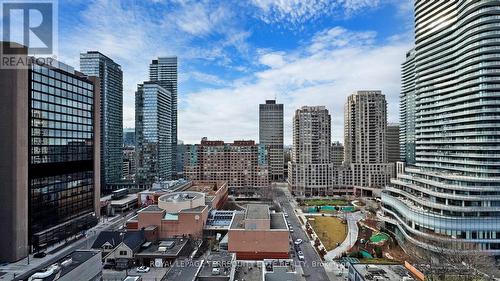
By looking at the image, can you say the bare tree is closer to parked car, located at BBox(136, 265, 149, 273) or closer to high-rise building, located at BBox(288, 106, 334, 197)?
parked car, located at BBox(136, 265, 149, 273)

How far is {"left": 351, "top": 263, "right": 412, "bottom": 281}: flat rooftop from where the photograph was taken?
30977mm

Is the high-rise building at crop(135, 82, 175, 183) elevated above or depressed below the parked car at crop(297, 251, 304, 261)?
above

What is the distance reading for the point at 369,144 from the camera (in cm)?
10981

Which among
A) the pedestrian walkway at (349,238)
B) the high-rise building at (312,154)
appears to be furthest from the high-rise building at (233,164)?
the pedestrian walkway at (349,238)

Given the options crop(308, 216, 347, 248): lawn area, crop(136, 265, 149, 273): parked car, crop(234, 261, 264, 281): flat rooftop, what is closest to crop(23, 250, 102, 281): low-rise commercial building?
crop(136, 265, 149, 273): parked car

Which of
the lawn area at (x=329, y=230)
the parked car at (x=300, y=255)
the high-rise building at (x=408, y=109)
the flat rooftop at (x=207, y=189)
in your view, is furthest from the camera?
the high-rise building at (x=408, y=109)

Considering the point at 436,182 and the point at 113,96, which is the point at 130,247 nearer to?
the point at 436,182

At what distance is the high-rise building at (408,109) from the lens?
122 meters

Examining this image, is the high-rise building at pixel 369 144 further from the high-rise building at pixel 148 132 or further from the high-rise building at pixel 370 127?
the high-rise building at pixel 148 132

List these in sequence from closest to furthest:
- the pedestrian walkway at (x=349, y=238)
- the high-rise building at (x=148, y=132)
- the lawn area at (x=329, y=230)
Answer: the pedestrian walkway at (x=349, y=238) < the lawn area at (x=329, y=230) < the high-rise building at (x=148, y=132)

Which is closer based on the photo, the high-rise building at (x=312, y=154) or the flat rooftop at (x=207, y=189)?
the flat rooftop at (x=207, y=189)

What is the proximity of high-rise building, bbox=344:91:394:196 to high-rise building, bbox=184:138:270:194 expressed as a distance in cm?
3563

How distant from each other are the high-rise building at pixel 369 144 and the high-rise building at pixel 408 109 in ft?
69.8

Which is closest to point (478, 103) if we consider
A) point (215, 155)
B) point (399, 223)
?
point (399, 223)
